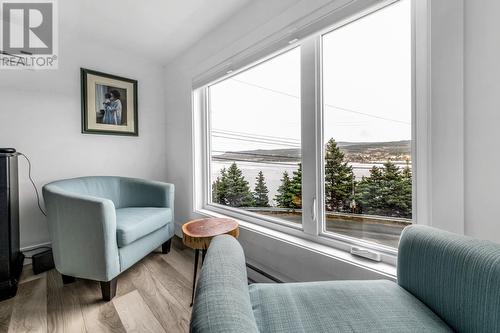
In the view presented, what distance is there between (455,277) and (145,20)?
2620 mm

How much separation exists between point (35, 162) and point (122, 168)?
28.6 inches

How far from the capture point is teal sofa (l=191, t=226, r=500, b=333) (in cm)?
55

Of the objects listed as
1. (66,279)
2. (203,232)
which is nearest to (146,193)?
(66,279)

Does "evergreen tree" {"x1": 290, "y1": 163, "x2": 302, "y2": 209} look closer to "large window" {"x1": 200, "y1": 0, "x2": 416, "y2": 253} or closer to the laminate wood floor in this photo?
"large window" {"x1": 200, "y1": 0, "x2": 416, "y2": 253}

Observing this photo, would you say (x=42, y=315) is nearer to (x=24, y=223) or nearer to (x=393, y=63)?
(x=24, y=223)

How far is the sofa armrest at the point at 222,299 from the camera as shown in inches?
16.0

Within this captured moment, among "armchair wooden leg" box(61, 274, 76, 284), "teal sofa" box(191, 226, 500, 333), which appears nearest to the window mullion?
"teal sofa" box(191, 226, 500, 333)

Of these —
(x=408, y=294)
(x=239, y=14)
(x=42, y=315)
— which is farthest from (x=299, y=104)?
(x=42, y=315)

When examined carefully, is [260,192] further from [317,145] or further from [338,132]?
[338,132]

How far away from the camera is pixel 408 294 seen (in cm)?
74

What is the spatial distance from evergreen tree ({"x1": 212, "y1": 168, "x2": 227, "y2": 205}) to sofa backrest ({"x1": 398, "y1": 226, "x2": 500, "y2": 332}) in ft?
5.56

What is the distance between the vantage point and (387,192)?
119 cm

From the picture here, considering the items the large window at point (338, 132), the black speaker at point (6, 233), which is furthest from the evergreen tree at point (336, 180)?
the black speaker at point (6, 233)

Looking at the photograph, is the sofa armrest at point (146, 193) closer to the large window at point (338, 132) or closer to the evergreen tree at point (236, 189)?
the evergreen tree at point (236, 189)
